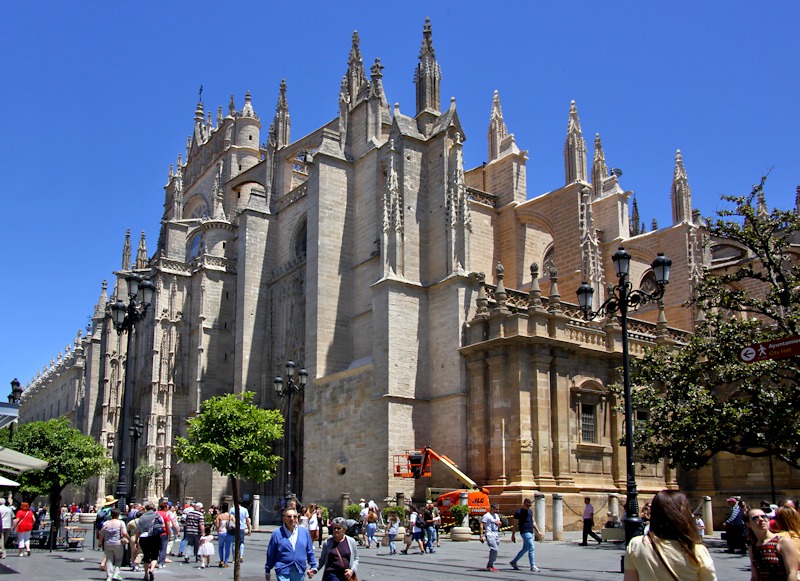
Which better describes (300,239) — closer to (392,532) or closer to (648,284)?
(648,284)

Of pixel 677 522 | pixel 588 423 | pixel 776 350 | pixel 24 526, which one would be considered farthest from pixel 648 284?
pixel 677 522

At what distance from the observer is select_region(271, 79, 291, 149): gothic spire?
135 feet

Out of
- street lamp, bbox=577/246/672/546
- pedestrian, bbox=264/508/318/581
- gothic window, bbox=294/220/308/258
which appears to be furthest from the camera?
gothic window, bbox=294/220/308/258

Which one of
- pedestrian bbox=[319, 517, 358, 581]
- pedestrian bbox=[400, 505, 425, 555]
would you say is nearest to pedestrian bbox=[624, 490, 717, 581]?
pedestrian bbox=[319, 517, 358, 581]

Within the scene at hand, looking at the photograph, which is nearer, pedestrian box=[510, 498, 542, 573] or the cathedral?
pedestrian box=[510, 498, 542, 573]

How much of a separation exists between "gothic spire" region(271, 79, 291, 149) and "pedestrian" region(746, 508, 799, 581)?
3741 centimetres

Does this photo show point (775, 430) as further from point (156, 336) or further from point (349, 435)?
point (156, 336)

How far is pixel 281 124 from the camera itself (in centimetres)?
4156

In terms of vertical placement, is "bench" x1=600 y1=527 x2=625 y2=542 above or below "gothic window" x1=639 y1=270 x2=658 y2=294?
below

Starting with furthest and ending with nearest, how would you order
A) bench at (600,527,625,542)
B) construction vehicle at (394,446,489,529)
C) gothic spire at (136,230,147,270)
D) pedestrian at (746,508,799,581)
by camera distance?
gothic spire at (136,230,147,270) → construction vehicle at (394,446,489,529) → bench at (600,527,625,542) → pedestrian at (746,508,799,581)

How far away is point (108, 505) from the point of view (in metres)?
16.3

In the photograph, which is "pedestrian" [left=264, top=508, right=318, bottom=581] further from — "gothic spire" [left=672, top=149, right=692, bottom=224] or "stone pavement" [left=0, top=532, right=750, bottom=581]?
"gothic spire" [left=672, top=149, right=692, bottom=224]

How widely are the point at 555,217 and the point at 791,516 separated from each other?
2665 centimetres

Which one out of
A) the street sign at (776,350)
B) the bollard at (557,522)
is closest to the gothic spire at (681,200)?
the bollard at (557,522)
